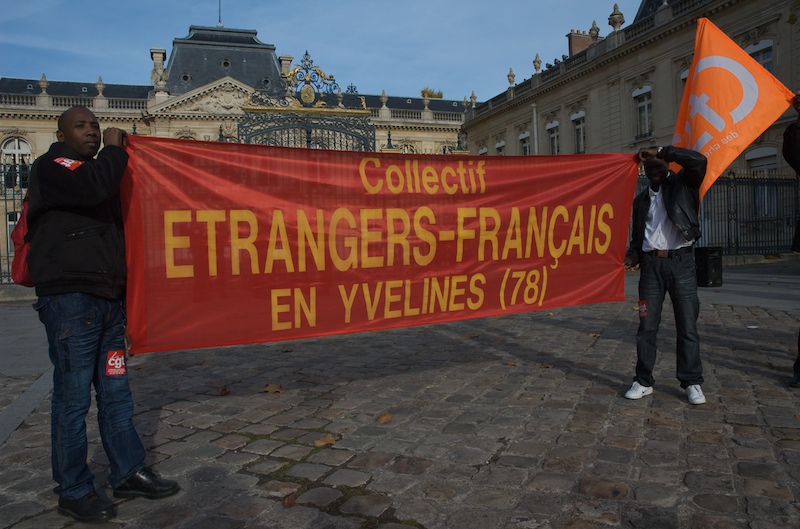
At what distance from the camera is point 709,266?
591 cm

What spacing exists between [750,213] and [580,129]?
1622 cm

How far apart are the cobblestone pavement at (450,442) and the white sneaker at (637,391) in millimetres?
143

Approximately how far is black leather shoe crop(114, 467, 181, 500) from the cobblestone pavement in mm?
44

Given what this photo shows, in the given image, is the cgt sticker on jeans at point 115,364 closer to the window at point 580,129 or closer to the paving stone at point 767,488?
the paving stone at point 767,488

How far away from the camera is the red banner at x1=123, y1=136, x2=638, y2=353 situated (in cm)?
375

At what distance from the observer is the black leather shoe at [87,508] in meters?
2.84

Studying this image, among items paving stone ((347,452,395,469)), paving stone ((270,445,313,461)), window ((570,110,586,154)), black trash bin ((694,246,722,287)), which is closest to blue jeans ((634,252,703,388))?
black trash bin ((694,246,722,287))

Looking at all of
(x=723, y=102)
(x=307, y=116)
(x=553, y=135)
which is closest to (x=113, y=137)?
(x=723, y=102)

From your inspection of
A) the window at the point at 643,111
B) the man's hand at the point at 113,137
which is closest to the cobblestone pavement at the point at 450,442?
the man's hand at the point at 113,137

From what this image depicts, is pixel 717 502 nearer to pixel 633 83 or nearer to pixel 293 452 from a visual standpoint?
pixel 293 452

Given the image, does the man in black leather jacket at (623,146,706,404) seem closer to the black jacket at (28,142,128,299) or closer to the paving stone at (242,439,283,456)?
the paving stone at (242,439,283,456)

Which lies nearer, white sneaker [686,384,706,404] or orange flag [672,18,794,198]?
white sneaker [686,384,706,404]

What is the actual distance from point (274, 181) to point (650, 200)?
278cm

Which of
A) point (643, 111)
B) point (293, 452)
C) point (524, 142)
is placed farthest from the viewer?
point (524, 142)
